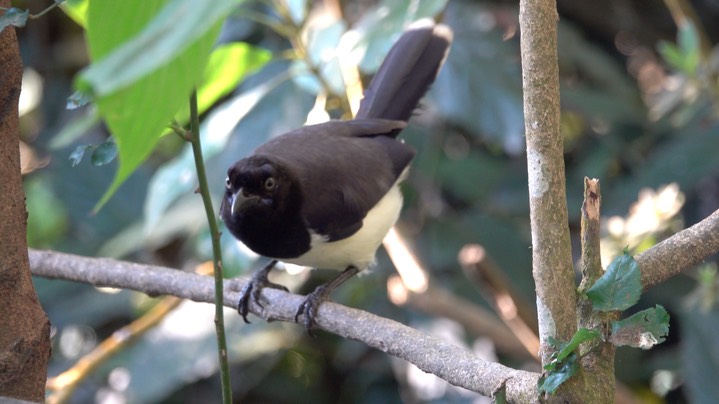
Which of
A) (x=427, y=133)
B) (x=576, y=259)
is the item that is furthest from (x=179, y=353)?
(x=576, y=259)

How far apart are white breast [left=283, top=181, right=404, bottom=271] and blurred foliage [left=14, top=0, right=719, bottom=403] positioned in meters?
0.21

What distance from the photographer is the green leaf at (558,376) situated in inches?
45.4

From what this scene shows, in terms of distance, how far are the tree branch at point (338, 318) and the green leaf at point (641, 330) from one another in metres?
0.13

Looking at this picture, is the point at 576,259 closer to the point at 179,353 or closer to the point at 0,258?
the point at 179,353

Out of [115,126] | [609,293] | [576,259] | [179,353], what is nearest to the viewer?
[115,126]

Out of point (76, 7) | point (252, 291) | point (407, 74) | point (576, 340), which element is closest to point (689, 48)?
point (407, 74)

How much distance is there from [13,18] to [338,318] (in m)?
0.98

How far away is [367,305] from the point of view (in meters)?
3.65

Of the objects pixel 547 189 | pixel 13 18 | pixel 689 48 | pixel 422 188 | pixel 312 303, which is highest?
pixel 13 18

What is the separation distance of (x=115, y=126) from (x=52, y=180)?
12.1 feet

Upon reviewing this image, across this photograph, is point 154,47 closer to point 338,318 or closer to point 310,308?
point 338,318

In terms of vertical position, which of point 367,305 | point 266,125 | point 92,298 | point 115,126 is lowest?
point 92,298

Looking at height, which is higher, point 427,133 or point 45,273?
point 45,273

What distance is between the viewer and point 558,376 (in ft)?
3.81
